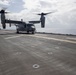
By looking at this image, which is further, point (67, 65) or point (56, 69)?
point (67, 65)

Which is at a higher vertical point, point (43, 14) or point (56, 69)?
point (43, 14)

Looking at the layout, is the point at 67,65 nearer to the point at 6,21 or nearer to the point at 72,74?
the point at 72,74

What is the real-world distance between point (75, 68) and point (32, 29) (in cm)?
3950

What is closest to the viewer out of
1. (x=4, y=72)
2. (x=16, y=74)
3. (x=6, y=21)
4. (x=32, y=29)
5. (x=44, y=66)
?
(x=16, y=74)

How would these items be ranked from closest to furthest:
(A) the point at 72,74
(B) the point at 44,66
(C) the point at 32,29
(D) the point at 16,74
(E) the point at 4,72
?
(A) the point at 72,74, (D) the point at 16,74, (E) the point at 4,72, (B) the point at 44,66, (C) the point at 32,29

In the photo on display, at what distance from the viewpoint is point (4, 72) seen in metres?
8.13

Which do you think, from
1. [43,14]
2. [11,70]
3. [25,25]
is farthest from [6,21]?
[11,70]

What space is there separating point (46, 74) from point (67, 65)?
168 centimetres

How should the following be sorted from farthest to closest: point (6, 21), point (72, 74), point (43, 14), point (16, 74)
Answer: point (43, 14), point (6, 21), point (16, 74), point (72, 74)

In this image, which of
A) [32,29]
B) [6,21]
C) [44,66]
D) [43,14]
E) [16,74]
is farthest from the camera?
[43,14]

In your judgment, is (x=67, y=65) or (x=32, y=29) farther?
(x=32, y=29)

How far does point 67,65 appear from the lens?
8602 mm

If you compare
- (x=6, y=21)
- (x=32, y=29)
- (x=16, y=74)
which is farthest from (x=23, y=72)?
(x=6, y=21)

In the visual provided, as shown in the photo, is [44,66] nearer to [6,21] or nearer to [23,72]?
[23,72]
